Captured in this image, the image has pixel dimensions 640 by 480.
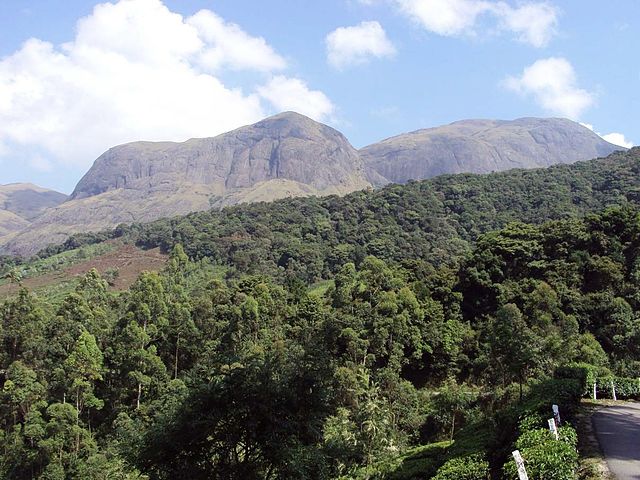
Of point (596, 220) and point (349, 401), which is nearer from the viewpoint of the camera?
point (349, 401)

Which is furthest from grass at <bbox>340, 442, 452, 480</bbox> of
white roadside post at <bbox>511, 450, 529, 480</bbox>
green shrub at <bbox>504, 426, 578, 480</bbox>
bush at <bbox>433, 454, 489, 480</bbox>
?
white roadside post at <bbox>511, 450, 529, 480</bbox>

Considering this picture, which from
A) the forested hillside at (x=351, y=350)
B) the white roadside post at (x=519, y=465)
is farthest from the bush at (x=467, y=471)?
the forested hillside at (x=351, y=350)

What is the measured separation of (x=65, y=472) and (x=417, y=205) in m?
73.1

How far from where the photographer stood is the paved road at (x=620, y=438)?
33.1 ft

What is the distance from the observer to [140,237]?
101m

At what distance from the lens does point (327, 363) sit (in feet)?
90.1

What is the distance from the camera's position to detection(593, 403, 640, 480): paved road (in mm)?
10086

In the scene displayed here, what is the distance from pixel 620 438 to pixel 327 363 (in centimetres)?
1669

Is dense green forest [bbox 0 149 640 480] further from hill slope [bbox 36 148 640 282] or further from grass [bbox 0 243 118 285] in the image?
grass [bbox 0 243 118 285]

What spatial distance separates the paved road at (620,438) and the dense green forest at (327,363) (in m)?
0.96

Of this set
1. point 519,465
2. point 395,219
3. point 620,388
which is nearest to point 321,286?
point 395,219

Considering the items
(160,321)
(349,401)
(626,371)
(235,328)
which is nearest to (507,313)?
(626,371)

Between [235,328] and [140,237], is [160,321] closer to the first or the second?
[235,328]

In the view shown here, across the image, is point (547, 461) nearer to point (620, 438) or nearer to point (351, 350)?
point (620, 438)
